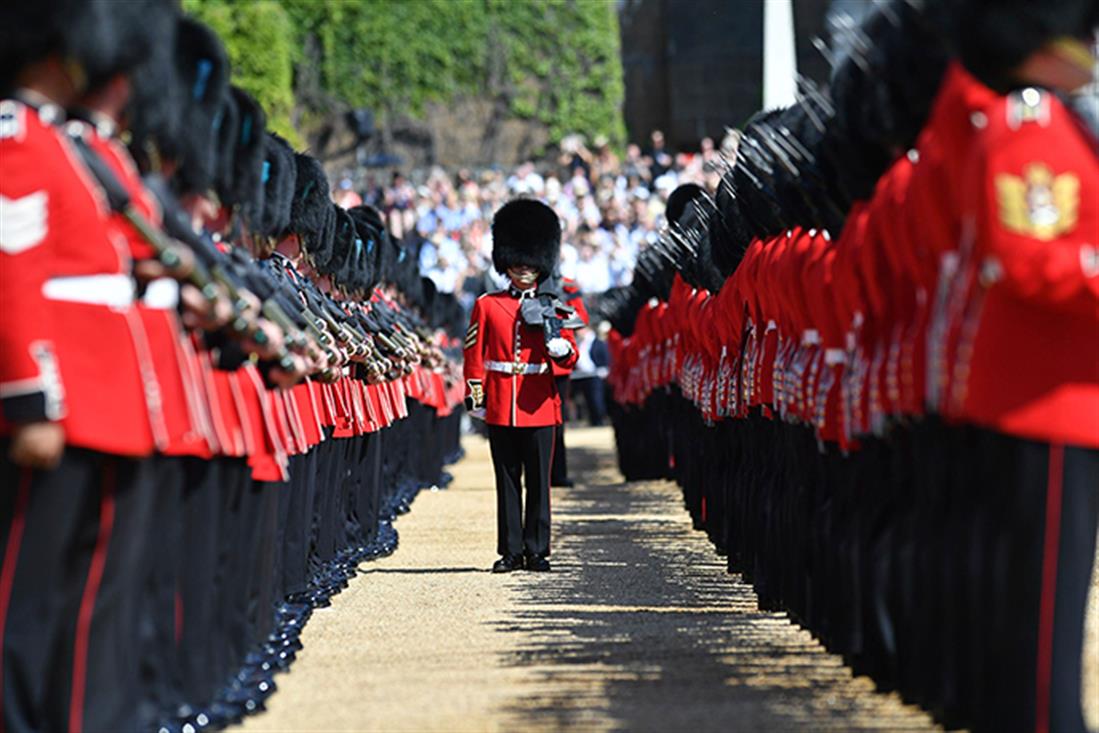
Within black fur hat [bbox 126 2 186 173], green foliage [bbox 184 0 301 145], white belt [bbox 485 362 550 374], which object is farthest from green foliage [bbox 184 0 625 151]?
black fur hat [bbox 126 2 186 173]

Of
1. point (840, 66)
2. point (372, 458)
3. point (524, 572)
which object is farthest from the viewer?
point (372, 458)

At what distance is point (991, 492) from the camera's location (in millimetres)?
5430

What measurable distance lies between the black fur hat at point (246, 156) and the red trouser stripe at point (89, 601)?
1.79 metres

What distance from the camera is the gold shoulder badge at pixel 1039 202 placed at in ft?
16.4

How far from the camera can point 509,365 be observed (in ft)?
36.0

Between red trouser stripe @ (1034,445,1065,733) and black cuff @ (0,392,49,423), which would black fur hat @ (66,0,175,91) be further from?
red trouser stripe @ (1034,445,1065,733)

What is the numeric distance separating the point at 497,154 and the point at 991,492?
40.2 m

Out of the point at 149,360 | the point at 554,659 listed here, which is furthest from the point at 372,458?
the point at 149,360

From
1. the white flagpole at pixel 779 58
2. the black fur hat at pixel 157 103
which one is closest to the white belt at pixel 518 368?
the black fur hat at pixel 157 103

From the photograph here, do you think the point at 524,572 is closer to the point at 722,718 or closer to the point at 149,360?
the point at 722,718

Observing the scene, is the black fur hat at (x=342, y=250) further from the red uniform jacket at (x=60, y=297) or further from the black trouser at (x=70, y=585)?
the red uniform jacket at (x=60, y=297)

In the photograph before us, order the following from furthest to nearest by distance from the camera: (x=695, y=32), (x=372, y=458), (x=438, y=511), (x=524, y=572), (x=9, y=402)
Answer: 1. (x=695, y=32)
2. (x=438, y=511)
3. (x=372, y=458)
4. (x=524, y=572)
5. (x=9, y=402)

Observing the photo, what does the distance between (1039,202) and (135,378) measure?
82.5 inches

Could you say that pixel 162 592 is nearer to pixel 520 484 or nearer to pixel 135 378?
pixel 135 378
